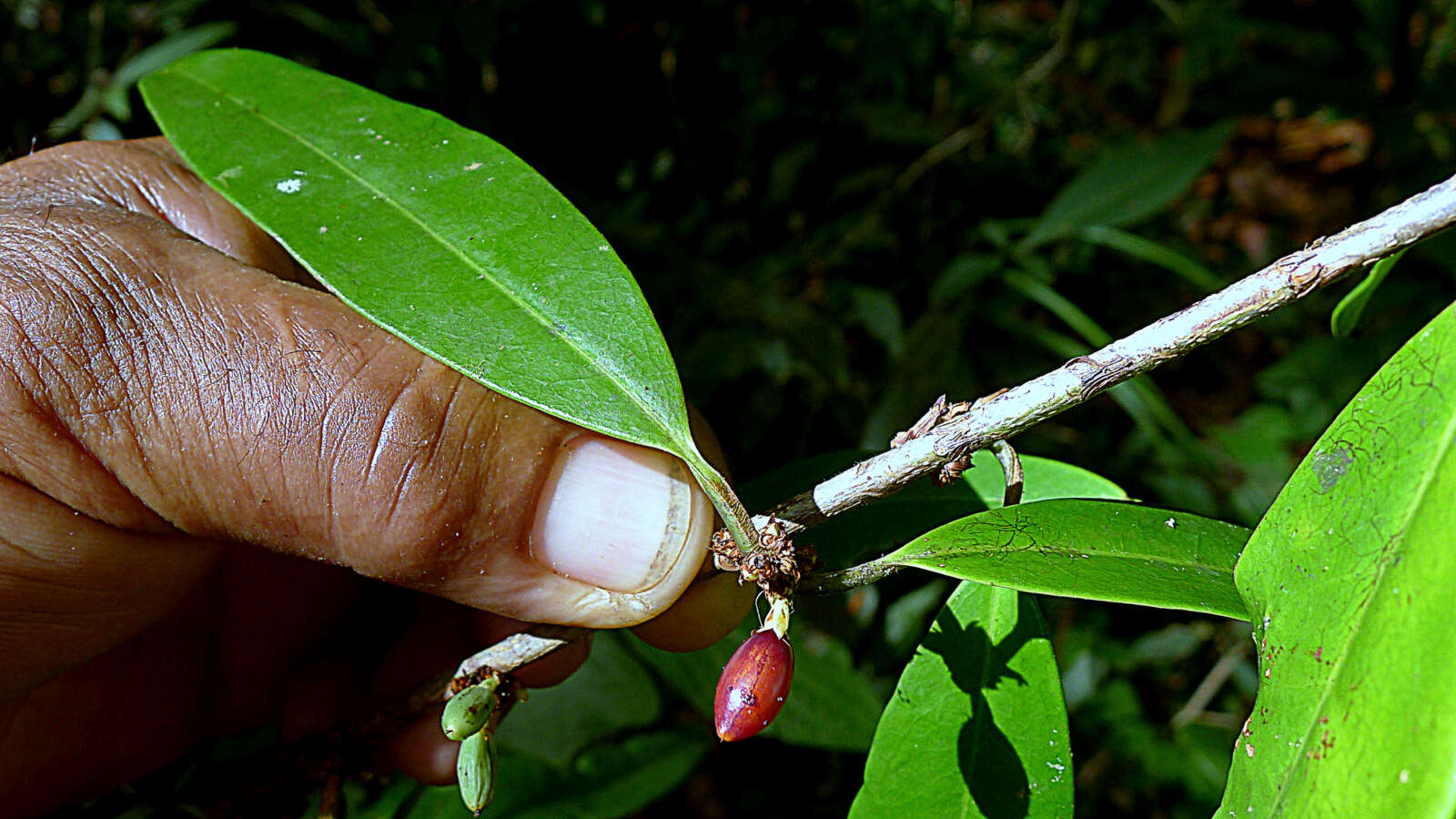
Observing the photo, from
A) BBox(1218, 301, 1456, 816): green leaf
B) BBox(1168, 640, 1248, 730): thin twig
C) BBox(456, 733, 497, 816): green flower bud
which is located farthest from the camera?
BBox(1168, 640, 1248, 730): thin twig

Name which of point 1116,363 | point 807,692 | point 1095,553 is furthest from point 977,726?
point 807,692

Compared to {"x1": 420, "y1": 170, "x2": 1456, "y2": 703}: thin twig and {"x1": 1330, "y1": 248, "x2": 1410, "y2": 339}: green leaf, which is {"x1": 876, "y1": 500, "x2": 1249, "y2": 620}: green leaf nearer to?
{"x1": 420, "y1": 170, "x2": 1456, "y2": 703}: thin twig

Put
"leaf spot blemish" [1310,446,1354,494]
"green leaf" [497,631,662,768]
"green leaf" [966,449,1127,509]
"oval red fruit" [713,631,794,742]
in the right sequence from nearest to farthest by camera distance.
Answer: "leaf spot blemish" [1310,446,1354,494] < "oval red fruit" [713,631,794,742] < "green leaf" [966,449,1127,509] < "green leaf" [497,631,662,768]

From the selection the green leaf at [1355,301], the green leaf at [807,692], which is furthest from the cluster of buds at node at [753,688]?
the green leaf at [807,692]

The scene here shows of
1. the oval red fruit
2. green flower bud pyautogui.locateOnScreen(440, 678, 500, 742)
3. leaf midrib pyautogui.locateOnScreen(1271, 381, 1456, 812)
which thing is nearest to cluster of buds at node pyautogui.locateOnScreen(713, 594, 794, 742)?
the oval red fruit

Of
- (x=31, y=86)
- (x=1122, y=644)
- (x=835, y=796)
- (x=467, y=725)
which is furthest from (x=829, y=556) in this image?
(x=31, y=86)

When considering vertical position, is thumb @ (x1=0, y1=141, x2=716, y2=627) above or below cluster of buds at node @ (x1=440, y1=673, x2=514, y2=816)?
above

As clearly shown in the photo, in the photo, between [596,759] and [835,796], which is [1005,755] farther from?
[835,796]
